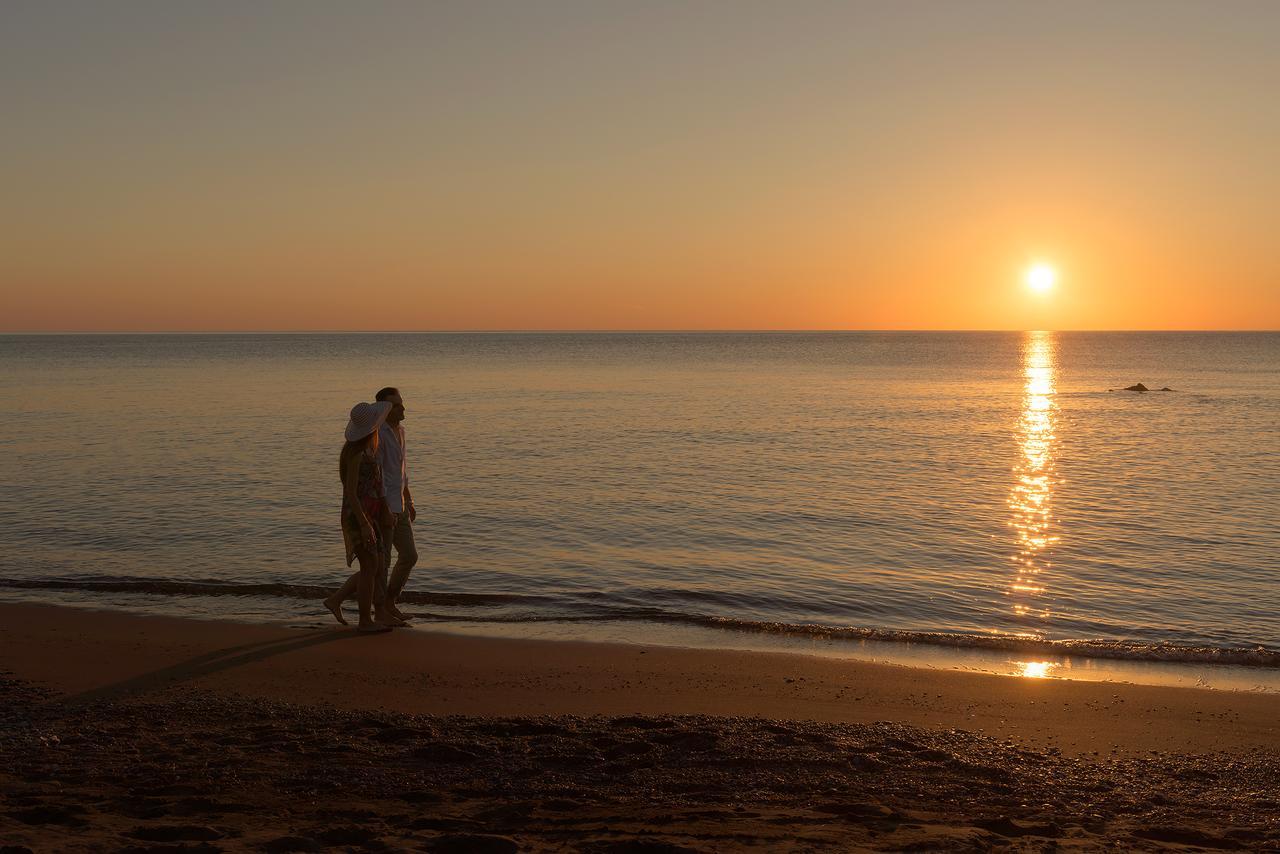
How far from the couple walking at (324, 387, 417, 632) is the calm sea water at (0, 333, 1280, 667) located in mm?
1058

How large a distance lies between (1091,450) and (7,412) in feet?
117

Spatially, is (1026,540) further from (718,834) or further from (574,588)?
(718,834)

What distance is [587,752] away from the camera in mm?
5938

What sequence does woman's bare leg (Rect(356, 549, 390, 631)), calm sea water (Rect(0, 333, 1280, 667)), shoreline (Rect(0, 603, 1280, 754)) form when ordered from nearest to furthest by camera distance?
shoreline (Rect(0, 603, 1280, 754))
woman's bare leg (Rect(356, 549, 390, 631))
calm sea water (Rect(0, 333, 1280, 667))

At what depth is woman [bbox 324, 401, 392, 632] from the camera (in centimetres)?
870

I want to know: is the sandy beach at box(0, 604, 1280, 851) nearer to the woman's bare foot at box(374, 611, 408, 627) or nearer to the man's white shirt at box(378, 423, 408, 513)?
the woman's bare foot at box(374, 611, 408, 627)

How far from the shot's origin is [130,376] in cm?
6344

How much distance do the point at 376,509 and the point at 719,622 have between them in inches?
142

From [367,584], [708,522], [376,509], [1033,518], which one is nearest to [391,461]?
[376,509]

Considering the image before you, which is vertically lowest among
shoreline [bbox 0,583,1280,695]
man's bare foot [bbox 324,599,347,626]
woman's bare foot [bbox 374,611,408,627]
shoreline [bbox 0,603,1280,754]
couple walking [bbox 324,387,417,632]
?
shoreline [bbox 0,583,1280,695]

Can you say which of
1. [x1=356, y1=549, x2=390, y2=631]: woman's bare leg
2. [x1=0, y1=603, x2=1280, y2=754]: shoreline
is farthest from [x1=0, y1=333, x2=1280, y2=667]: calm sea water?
[x1=0, y1=603, x2=1280, y2=754]: shoreline

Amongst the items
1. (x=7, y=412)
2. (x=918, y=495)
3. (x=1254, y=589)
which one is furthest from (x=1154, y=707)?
(x=7, y=412)

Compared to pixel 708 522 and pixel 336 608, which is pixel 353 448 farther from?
pixel 708 522

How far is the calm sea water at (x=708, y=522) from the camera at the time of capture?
10.8 m
